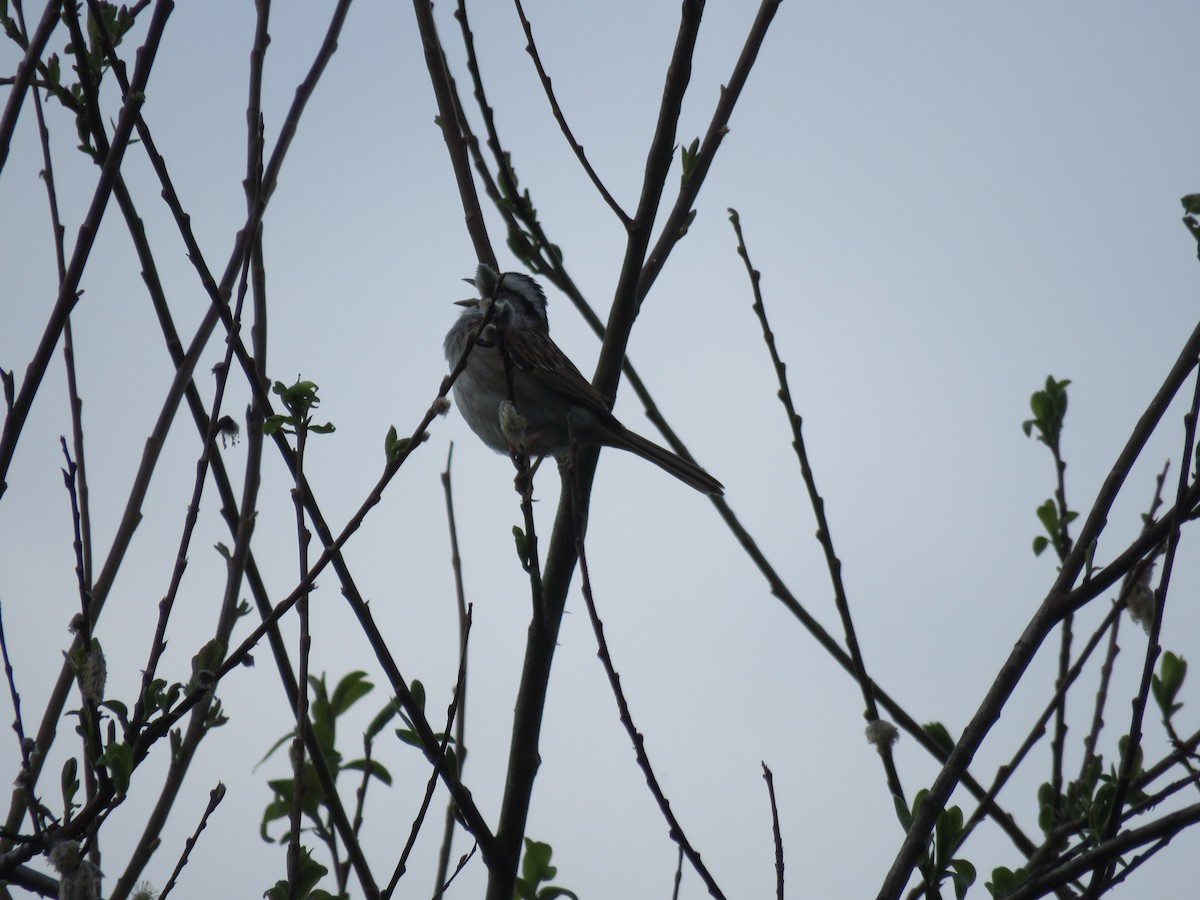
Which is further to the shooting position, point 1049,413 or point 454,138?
point 454,138

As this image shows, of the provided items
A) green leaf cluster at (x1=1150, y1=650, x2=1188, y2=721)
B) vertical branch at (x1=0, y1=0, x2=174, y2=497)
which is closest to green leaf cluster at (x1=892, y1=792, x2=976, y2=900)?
green leaf cluster at (x1=1150, y1=650, x2=1188, y2=721)

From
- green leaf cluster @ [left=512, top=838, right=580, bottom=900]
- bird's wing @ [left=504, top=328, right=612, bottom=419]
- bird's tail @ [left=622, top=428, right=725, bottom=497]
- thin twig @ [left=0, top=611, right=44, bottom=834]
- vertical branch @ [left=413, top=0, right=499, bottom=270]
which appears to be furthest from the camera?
bird's wing @ [left=504, top=328, right=612, bottom=419]

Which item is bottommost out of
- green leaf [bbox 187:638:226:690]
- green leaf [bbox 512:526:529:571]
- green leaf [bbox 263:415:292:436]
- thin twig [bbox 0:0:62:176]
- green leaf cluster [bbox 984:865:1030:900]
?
green leaf cluster [bbox 984:865:1030:900]

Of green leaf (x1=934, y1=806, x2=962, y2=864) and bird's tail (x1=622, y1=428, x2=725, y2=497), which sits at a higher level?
bird's tail (x1=622, y1=428, x2=725, y2=497)

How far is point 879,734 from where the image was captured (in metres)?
2.94

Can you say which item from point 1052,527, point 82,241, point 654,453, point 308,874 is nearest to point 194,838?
point 308,874

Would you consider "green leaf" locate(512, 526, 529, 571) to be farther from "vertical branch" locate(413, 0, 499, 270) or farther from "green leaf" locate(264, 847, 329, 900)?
"vertical branch" locate(413, 0, 499, 270)

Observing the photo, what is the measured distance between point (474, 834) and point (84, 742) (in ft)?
3.64

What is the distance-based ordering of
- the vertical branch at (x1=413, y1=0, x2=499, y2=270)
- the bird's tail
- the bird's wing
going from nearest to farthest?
1. the vertical branch at (x1=413, y1=0, x2=499, y2=270)
2. the bird's tail
3. the bird's wing

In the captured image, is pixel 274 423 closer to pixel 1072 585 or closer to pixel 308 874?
pixel 308 874

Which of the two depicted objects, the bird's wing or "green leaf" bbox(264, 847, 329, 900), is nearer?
"green leaf" bbox(264, 847, 329, 900)

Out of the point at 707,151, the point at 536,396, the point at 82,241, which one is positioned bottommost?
the point at 82,241

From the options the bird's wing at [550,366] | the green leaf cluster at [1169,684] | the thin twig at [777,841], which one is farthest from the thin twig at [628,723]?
the bird's wing at [550,366]

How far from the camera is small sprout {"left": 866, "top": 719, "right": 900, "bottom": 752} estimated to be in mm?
2924
